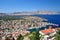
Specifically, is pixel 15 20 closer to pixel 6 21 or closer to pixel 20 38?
pixel 6 21

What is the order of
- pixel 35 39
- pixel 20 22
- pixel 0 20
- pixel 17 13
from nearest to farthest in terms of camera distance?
pixel 35 39 → pixel 0 20 → pixel 20 22 → pixel 17 13

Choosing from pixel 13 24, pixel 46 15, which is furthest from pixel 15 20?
pixel 46 15

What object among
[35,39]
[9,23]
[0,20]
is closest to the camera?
[35,39]

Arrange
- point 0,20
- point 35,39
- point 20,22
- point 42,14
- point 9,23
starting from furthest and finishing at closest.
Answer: point 42,14 → point 20,22 → point 9,23 → point 0,20 → point 35,39

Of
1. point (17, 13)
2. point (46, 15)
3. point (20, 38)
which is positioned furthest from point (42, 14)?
point (20, 38)

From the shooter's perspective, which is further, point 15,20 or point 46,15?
point 46,15

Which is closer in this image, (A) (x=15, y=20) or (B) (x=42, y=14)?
(A) (x=15, y=20)

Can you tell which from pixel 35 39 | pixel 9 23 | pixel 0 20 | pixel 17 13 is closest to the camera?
pixel 35 39

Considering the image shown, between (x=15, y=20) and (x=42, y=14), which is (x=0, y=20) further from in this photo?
(x=42, y=14)

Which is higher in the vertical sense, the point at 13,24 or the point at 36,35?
the point at 36,35
